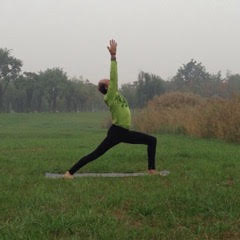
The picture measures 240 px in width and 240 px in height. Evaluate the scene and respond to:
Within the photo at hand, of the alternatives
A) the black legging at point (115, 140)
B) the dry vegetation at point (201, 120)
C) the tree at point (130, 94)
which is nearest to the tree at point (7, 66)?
the tree at point (130, 94)

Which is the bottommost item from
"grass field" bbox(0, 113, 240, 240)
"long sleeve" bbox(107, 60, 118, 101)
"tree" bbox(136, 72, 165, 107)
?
"grass field" bbox(0, 113, 240, 240)

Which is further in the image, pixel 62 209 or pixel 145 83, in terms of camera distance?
pixel 145 83

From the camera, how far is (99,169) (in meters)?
10.5

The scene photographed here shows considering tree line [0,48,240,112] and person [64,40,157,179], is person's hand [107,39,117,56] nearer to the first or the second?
person [64,40,157,179]

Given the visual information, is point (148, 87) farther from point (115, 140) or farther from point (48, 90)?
point (115, 140)

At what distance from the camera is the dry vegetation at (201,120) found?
18.9 m

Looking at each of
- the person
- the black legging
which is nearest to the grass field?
the black legging

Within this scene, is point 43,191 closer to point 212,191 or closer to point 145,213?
point 145,213

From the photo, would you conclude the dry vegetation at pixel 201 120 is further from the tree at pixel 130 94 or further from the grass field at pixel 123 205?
the tree at pixel 130 94

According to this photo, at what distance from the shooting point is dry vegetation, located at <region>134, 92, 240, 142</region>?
18.9 meters

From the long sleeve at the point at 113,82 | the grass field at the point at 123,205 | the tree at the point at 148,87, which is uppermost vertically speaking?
the tree at the point at 148,87

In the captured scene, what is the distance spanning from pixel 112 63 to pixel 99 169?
2.93m

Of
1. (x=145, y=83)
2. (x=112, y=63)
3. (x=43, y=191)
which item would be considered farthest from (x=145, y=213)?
(x=145, y=83)

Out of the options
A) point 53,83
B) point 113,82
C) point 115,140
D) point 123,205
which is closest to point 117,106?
point 113,82
